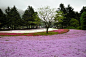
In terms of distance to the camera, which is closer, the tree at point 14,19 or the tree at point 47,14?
the tree at point 47,14

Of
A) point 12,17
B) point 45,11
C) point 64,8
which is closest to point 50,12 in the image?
point 45,11

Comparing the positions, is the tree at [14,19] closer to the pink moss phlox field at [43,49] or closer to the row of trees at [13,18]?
the row of trees at [13,18]

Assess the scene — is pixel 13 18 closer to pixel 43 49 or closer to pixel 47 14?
pixel 47 14

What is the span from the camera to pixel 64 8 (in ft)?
216

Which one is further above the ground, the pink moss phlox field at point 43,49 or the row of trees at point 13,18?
the row of trees at point 13,18

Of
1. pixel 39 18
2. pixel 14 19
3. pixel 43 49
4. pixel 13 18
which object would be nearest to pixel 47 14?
pixel 39 18

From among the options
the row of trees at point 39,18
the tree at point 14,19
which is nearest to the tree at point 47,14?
the row of trees at point 39,18

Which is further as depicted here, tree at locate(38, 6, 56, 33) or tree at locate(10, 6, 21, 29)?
tree at locate(10, 6, 21, 29)

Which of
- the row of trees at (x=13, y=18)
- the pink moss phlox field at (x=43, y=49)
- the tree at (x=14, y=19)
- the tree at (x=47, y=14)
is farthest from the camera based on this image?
the tree at (x=14, y=19)

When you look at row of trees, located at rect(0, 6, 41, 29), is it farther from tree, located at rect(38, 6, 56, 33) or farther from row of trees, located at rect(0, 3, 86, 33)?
tree, located at rect(38, 6, 56, 33)

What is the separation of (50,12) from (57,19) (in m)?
3.78

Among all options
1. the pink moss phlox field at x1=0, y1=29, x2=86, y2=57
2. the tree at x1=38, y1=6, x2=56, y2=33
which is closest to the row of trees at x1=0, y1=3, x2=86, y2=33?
the tree at x1=38, y1=6, x2=56, y2=33

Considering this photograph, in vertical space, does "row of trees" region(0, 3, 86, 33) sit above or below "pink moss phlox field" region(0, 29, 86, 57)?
above

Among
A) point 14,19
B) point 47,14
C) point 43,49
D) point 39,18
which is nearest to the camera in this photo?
point 43,49
